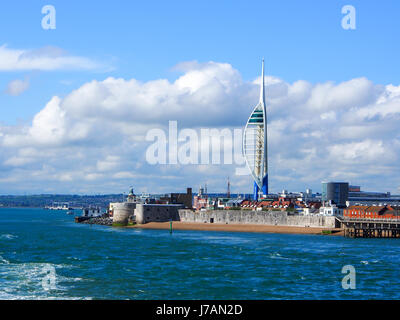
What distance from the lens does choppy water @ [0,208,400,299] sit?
152 feet

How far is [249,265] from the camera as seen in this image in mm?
65438

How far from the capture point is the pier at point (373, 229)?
4756 inches

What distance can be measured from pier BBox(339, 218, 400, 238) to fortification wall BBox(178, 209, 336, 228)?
1309 centimetres

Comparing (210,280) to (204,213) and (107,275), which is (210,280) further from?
(204,213)

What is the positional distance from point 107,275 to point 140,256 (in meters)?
20.3

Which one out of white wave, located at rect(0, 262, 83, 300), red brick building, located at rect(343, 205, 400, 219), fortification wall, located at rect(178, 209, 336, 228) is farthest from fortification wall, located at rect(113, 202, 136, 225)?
white wave, located at rect(0, 262, 83, 300)

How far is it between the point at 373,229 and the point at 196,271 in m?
70.7

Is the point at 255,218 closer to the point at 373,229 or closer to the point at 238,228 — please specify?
the point at 238,228

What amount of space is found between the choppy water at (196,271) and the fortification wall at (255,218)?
47.0 m

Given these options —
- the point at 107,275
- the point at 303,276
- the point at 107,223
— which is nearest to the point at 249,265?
the point at 303,276

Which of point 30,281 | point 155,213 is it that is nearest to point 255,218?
point 155,213

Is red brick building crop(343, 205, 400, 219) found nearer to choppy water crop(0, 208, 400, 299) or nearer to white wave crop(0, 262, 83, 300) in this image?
choppy water crop(0, 208, 400, 299)
